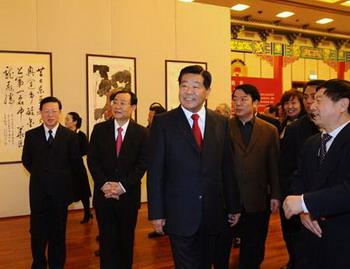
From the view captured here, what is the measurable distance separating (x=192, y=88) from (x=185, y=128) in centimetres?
24

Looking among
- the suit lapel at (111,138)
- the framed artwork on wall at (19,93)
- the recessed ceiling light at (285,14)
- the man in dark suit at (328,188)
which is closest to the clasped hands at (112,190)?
the suit lapel at (111,138)

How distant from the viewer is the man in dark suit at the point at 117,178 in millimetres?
3430

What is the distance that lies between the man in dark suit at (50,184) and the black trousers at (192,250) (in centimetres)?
148

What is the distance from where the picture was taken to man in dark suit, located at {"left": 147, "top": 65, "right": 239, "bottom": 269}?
8.10ft

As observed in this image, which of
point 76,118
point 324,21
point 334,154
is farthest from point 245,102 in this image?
point 324,21

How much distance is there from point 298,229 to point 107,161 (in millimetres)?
1582

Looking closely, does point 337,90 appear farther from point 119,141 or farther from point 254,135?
point 119,141

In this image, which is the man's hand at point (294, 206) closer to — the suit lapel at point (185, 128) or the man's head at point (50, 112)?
the suit lapel at point (185, 128)

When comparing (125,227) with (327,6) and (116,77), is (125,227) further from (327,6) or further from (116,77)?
(327,6)

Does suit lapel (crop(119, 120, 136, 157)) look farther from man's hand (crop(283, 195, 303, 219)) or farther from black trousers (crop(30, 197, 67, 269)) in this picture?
man's hand (crop(283, 195, 303, 219))

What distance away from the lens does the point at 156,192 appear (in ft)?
8.08

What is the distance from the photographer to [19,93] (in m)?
6.25

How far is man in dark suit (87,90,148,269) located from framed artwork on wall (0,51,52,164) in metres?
3.08

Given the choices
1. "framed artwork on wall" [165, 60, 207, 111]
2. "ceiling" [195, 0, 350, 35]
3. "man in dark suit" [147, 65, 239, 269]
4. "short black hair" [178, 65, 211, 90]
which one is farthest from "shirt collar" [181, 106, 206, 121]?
"ceiling" [195, 0, 350, 35]
